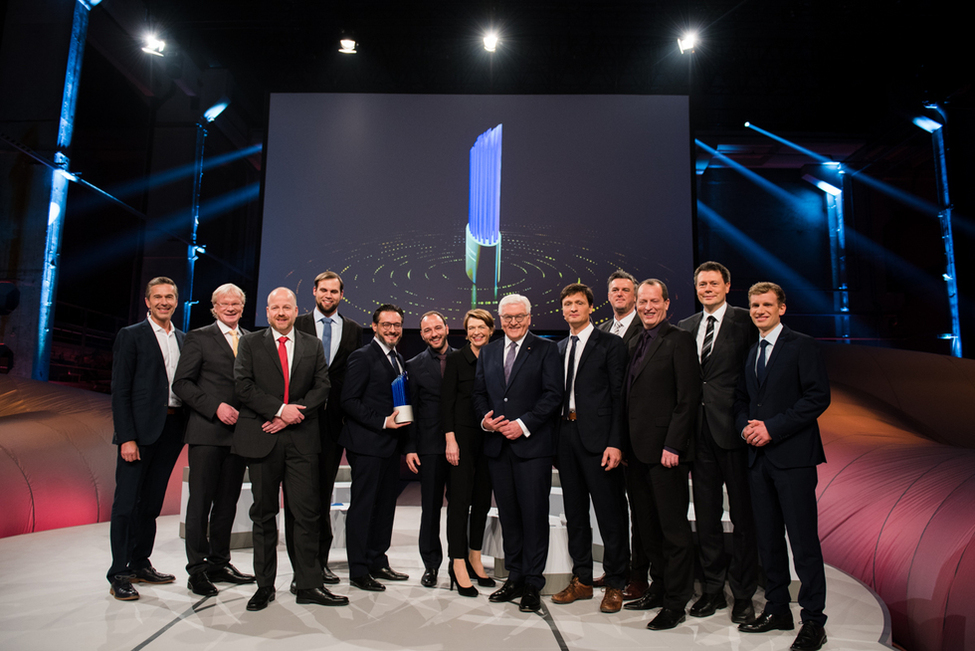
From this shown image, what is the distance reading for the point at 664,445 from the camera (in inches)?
105

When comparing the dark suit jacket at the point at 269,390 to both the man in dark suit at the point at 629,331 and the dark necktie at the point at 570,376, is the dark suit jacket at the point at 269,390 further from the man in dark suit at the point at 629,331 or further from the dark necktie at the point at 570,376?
the man in dark suit at the point at 629,331

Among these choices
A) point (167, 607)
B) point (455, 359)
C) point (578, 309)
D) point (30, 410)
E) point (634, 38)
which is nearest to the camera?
point (167, 607)

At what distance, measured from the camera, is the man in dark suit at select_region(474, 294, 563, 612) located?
281 cm

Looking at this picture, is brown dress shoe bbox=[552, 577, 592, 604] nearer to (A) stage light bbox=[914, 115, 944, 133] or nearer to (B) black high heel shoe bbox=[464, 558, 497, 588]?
(B) black high heel shoe bbox=[464, 558, 497, 588]

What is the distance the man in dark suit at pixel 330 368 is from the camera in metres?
3.20

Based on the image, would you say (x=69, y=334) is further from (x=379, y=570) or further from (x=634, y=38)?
(x=634, y=38)

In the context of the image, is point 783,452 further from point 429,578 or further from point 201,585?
point 201,585

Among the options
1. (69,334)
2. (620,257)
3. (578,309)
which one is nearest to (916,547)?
(578,309)

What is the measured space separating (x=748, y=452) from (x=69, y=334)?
27.3 ft

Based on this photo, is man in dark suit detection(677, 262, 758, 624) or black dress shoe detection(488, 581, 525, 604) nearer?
man in dark suit detection(677, 262, 758, 624)

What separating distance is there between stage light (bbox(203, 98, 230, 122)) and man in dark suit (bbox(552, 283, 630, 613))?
7.68 meters

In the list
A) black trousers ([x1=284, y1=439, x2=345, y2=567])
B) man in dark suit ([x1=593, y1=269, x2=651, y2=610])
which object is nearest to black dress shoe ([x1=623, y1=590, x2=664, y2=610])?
man in dark suit ([x1=593, y1=269, x2=651, y2=610])

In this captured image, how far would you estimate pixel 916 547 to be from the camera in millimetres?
2801

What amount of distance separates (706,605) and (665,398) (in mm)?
964
